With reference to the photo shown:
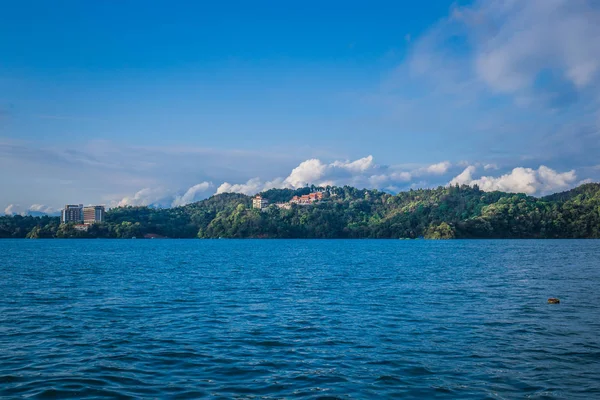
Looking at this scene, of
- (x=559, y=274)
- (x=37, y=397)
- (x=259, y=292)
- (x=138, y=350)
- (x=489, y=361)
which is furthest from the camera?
(x=559, y=274)

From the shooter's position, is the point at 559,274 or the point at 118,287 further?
the point at 559,274

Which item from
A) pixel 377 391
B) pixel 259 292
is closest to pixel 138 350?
pixel 377 391

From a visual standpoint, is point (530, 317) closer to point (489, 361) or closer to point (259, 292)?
point (489, 361)

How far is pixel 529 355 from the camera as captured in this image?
73.5ft

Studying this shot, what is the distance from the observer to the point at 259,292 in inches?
1801

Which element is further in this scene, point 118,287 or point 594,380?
point 118,287

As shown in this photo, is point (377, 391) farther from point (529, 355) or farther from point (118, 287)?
point (118, 287)

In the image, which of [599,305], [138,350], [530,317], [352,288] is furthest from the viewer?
[352,288]

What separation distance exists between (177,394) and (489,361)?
13.0 metres

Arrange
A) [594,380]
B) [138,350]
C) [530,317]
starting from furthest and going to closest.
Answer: [530,317], [138,350], [594,380]

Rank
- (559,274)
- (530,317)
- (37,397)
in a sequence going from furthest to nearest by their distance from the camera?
(559,274) → (530,317) → (37,397)

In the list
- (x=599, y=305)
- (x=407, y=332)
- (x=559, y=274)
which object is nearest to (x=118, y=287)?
(x=407, y=332)

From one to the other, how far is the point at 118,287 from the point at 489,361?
38481mm

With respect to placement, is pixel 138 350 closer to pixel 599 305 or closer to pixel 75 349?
pixel 75 349
